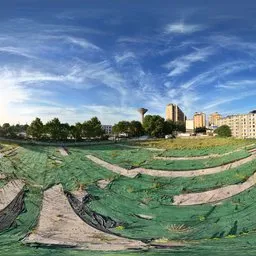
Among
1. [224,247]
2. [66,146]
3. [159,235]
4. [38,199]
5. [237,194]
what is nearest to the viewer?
[224,247]

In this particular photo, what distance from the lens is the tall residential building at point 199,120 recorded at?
27.8 feet

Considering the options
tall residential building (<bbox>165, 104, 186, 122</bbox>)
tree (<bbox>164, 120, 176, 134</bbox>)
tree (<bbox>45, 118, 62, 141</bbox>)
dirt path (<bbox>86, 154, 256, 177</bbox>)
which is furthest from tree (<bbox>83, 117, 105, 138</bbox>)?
tall residential building (<bbox>165, 104, 186, 122</bbox>)

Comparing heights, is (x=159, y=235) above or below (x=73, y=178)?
below

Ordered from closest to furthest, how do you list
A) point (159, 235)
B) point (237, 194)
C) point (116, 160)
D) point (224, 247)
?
1. point (224, 247)
2. point (159, 235)
3. point (237, 194)
4. point (116, 160)

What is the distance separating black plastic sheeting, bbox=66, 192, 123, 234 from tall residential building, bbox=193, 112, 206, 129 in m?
3.24

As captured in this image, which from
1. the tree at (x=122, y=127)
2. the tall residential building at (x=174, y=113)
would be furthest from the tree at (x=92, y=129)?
the tall residential building at (x=174, y=113)

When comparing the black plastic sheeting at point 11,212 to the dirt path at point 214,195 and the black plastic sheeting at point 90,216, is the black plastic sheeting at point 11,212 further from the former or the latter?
the dirt path at point 214,195

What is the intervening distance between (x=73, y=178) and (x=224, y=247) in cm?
324

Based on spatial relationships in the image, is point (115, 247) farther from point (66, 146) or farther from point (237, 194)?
point (66, 146)

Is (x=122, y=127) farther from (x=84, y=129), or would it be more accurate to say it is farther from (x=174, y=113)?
(x=174, y=113)

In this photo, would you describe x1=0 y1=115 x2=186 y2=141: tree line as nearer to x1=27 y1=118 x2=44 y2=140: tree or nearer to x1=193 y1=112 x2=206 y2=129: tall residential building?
x1=27 y1=118 x2=44 y2=140: tree

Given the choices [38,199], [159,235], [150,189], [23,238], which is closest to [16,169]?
[38,199]

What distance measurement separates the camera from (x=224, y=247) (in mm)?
5582

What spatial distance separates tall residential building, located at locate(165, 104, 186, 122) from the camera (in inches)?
302
